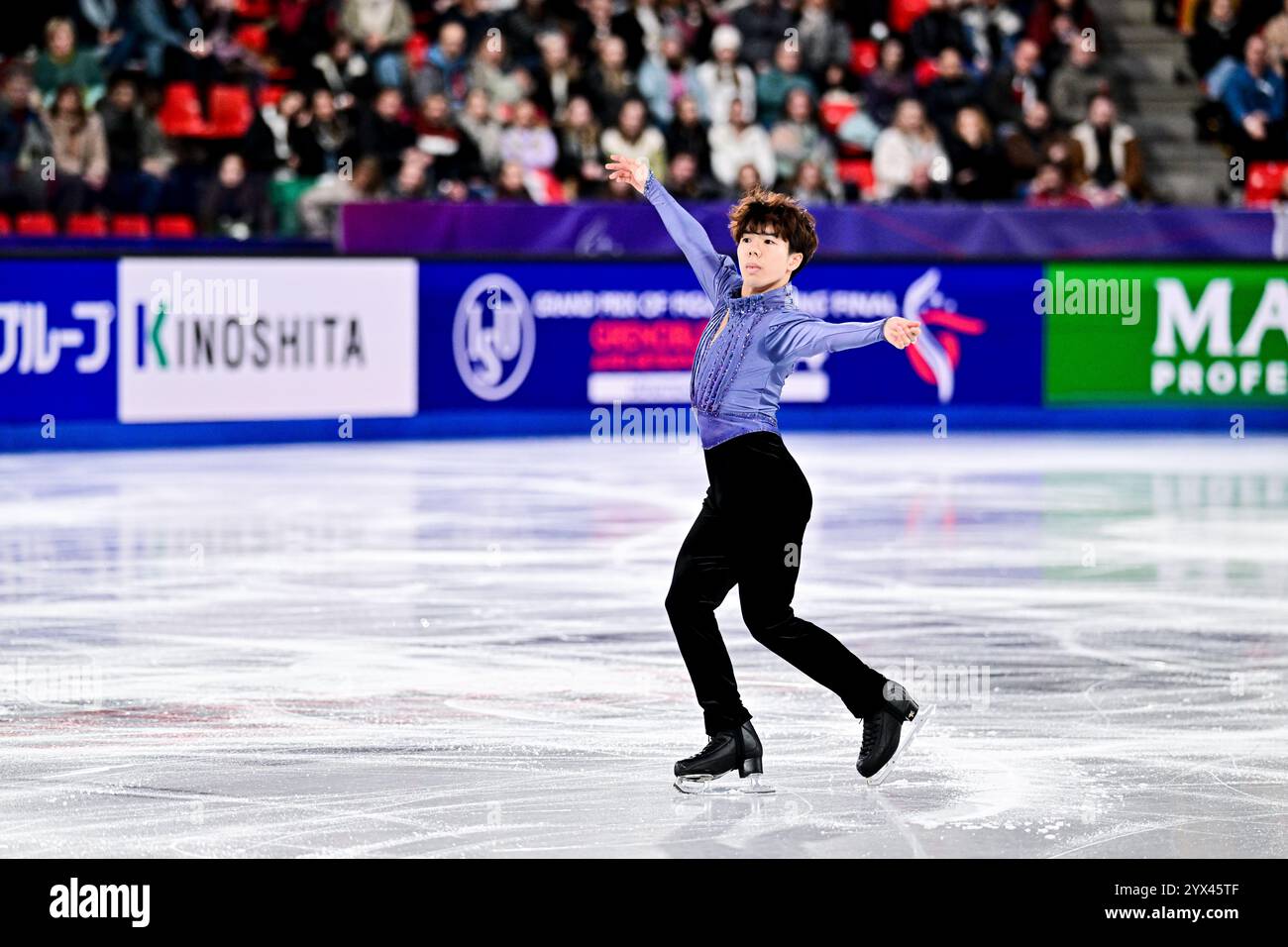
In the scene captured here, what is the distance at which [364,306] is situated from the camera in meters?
18.0

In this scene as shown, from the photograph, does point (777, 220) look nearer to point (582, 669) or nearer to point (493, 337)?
point (582, 669)

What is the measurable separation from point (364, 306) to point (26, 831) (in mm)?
12292

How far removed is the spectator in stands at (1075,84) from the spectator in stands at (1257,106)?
1.26m

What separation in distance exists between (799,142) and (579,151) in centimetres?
212

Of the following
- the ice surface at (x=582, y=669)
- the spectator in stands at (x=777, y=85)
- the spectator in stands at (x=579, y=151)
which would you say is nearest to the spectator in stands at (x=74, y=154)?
the ice surface at (x=582, y=669)

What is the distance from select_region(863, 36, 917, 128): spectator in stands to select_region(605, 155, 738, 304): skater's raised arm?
15.7 m

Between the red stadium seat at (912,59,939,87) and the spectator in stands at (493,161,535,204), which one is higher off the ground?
the red stadium seat at (912,59,939,87)

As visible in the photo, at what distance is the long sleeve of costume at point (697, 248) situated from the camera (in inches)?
261

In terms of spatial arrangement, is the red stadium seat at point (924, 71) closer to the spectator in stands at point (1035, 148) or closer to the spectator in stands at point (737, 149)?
the spectator in stands at point (1035, 148)

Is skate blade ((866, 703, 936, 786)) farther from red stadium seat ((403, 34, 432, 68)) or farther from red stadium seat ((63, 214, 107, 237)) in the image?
red stadium seat ((403, 34, 432, 68))

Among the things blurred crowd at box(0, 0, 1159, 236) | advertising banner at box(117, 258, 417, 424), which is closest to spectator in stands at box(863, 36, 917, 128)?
blurred crowd at box(0, 0, 1159, 236)

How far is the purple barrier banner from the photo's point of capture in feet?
61.7

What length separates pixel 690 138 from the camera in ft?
68.5

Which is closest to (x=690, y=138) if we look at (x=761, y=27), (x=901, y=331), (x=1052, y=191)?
(x=761, y=27)
